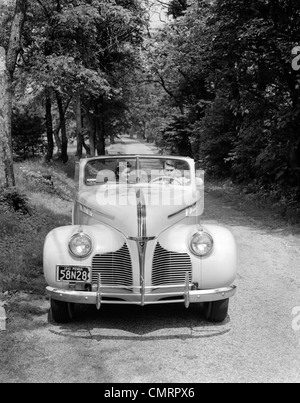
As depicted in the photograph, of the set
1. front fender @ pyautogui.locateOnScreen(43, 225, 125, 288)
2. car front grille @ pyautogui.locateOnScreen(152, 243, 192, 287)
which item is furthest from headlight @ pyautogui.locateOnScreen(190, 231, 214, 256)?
front fender @ pyautogui.locateOnScreen(43, 225, 125, 288)

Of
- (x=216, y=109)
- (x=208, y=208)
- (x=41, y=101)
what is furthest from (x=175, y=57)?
(x=208, y=208)

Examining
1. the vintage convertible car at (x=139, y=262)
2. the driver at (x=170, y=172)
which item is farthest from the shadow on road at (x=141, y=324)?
the driver at (x=170, y=172)

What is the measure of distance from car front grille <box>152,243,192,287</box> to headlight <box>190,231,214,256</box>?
0.11 m

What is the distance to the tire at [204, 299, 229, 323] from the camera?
4.82 m

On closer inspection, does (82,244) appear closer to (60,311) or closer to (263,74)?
(60,311)

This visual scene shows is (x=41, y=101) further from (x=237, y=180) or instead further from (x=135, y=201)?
(x=135, y=201)

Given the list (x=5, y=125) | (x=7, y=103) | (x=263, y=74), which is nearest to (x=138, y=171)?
(x=5, y=125)

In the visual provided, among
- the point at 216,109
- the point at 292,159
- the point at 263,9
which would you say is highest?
the point at 263,9

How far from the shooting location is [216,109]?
20.4m

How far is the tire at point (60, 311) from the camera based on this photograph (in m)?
4.78

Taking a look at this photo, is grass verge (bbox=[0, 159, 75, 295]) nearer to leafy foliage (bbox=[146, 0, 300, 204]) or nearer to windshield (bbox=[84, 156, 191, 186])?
windshield (bbox=[84, 156, 191, 186])

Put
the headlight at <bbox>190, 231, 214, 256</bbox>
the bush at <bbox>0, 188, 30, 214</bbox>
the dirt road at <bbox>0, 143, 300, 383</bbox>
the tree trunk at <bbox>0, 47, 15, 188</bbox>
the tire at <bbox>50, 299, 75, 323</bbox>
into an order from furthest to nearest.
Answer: the tree trunk at <bbox>0, 47, 15, 188</bbox>
the bush at <bbox>0, 188, 30, 214</bbox>
the tire at <bbox>50, 299, 75, 323</bbox>
the headlight at <bbox>190, 231, 214, 256</bbox>
the dirt road at <bbox>0, 143, 300, 383</bbox>

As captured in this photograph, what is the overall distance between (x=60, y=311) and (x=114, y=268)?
0.77 meters

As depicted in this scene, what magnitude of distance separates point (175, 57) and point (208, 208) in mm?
14059
